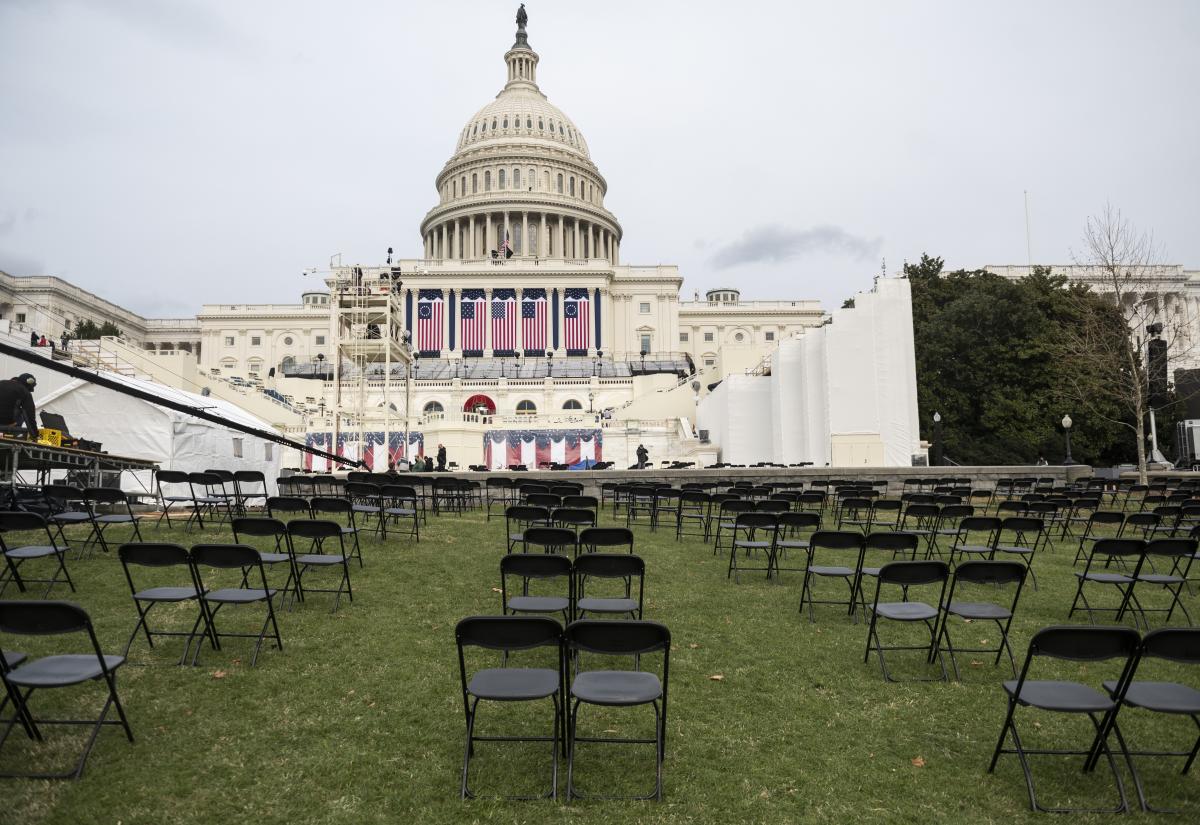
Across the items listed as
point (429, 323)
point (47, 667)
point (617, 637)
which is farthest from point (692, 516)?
point (429, 323)

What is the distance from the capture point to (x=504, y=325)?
267ft

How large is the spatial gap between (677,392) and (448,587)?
41301 mm

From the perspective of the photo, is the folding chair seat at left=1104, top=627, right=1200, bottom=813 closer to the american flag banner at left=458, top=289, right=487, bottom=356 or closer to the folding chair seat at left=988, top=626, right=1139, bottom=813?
the folding chair seat at left=988, top=626, right=1139, bottom=813

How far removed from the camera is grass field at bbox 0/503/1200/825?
13.7 feet

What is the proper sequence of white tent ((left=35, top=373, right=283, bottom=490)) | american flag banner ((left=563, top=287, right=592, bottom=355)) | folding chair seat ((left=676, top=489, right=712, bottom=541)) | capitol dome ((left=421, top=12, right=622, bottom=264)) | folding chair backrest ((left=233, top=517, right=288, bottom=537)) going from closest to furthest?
1. folding chair backrest ((left=233, top=517, right=288, bottom=537))
2. folding chair seat ((left=676, top=489, right=712, bottom=541))
3. white tent ((left=35, top=373, right=283, bottom=490))
4. american flag banner ((left=563, top=287, right=592, bottom=355))
5. capitol dome ((left=421, top=12, right=622, bottom=264))

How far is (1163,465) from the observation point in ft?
110

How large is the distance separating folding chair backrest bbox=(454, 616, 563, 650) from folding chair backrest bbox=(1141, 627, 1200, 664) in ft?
10.2

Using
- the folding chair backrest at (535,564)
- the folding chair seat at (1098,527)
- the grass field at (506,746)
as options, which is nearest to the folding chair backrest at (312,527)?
the grass field at (506,746)

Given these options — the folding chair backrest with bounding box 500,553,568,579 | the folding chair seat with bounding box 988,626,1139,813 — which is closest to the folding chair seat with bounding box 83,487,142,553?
the folding chair backrest with bounding box 500,553,568,579

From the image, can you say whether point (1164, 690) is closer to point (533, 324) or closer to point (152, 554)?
point (152, 554)

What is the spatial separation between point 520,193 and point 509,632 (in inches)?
3769

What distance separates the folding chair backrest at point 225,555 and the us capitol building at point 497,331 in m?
24.5

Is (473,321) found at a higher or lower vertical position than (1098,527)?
higher

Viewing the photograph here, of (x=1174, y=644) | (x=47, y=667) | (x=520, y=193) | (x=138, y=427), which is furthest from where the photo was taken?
(x=520, y=193)
